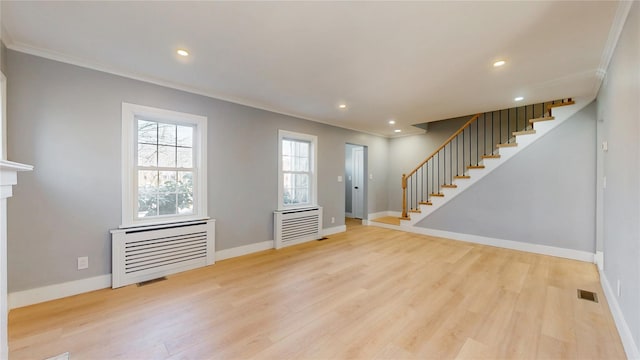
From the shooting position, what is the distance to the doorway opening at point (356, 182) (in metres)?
6.62

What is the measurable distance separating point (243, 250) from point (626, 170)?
430cm

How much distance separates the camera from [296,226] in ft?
15.3

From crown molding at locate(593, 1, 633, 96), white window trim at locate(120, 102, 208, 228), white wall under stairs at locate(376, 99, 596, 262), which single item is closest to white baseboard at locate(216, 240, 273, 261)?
white window trim at locate(120, 102, 208, 228)

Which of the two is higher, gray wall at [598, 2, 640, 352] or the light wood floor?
gray wall at [598, 2, 640, 352]

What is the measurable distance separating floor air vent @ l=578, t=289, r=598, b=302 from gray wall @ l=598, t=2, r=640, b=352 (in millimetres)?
251

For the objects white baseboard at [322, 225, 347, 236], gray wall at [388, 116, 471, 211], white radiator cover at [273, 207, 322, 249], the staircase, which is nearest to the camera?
the staircase

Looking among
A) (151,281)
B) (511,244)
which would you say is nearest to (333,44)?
(151,281)

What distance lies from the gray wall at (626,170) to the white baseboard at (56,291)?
15.0ft

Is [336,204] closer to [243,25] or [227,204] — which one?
[227,204]

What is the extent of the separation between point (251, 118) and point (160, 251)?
2.31 metres

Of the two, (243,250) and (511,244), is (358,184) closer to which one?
(511,244)

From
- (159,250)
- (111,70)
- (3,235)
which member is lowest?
(159,250)

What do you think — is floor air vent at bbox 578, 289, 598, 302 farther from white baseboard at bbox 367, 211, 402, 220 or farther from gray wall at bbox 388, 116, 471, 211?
gray wall at bbox 388, 116, 471, 211

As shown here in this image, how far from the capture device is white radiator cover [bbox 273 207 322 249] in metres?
4.38
